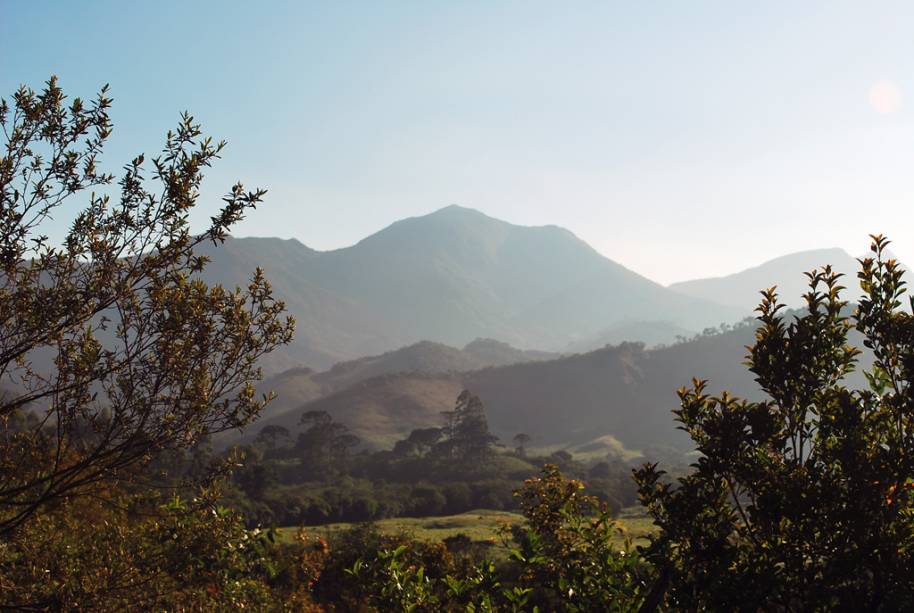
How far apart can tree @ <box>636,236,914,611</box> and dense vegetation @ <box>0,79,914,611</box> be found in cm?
2

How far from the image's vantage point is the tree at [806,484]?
5.57 metres

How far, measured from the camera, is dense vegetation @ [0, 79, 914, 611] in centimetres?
Result: 573

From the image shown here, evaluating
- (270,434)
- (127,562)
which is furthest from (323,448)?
(127,562)

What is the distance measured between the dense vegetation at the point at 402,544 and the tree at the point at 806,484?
0.02 metres

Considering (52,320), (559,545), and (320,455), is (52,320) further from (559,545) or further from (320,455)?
(320,455)

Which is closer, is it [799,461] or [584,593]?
[799,461]

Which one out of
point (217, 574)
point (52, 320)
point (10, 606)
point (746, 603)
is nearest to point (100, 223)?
point (52, 320)

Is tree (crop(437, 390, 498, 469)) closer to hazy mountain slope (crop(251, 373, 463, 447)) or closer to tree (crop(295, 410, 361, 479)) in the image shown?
tree (crop(295, 410, 361, 479))

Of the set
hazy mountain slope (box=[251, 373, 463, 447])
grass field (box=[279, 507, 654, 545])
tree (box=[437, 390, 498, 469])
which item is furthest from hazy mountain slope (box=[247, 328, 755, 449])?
grass field (box=[279, 507, 654, 545])

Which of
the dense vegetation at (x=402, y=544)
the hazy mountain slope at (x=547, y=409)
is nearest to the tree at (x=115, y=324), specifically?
the dense vegetation at (x=402, y=544)

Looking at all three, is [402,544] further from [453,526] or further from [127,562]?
[453,526]

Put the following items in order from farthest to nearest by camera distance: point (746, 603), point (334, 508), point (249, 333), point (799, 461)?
point (334, 508) < point (249, 333) < point (799, 461) < point (746, 603)

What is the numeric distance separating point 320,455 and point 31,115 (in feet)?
339

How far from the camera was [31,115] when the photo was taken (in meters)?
8.27
